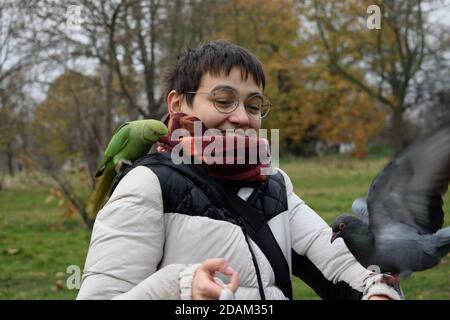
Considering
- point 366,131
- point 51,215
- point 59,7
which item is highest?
point 59,7

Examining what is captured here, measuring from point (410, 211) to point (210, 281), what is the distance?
23.0 inches

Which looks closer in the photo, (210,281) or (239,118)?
(210,281)

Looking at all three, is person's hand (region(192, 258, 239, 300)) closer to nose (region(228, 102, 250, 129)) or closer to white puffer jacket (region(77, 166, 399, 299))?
white puffer jacket (region(77, 166, 399, 299))

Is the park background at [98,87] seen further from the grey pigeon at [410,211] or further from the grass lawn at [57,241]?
the grey pigeon at [410,211]

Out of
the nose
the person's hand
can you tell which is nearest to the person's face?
the nose

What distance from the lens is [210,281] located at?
57.6 inches

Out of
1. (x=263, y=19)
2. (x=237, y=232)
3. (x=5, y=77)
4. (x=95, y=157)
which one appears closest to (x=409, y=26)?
(x=95, y=157)

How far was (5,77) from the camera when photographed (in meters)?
11.2

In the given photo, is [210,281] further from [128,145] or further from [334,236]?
[128,145]

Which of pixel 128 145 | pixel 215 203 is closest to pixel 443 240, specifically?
pixel 215 203
